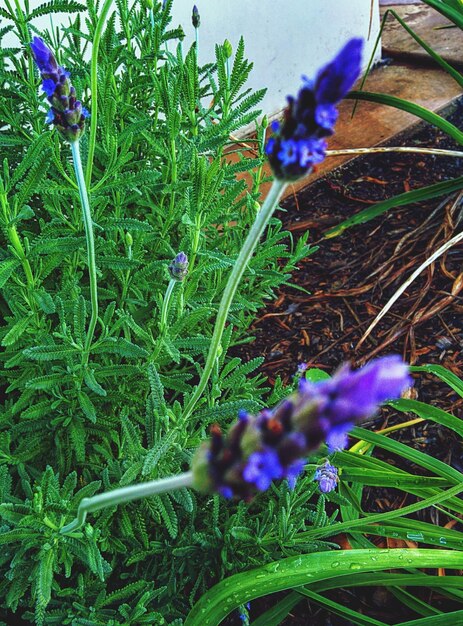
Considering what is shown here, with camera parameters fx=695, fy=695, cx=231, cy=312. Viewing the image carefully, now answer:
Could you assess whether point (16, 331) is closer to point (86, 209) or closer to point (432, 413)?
point (86, 209)

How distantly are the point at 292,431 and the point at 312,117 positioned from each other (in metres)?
0.25

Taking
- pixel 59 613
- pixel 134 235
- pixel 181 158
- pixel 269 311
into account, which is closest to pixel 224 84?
pixel 181 158

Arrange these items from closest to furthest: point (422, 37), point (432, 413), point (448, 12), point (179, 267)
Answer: point (179, 267), point (432, 413), point (448, 12), point (422, 37)

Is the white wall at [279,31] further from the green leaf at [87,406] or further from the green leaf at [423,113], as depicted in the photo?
the green leaf at [87,406]

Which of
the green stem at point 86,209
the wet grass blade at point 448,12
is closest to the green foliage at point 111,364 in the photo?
the green stem at point 86,209

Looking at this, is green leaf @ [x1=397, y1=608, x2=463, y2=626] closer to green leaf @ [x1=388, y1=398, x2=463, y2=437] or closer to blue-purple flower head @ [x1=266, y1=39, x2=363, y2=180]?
green leaf @ [x1=388, y1=398, x2=463, y2=437]

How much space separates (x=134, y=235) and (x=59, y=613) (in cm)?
73

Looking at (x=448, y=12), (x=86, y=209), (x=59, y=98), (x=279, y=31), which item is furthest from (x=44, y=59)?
(x=279, y=31)

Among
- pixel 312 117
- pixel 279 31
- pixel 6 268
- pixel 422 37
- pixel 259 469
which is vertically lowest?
pixel 259 469

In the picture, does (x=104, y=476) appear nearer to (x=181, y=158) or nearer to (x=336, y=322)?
(x=181, y=158)

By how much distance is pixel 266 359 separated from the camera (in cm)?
200

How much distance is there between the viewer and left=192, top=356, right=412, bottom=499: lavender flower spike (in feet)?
1.46

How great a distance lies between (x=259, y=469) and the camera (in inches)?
19.2

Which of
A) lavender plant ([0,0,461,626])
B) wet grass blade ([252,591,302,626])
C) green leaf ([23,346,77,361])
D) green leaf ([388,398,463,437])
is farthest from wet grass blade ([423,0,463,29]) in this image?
wet grass blade ([252,591,302,626])
